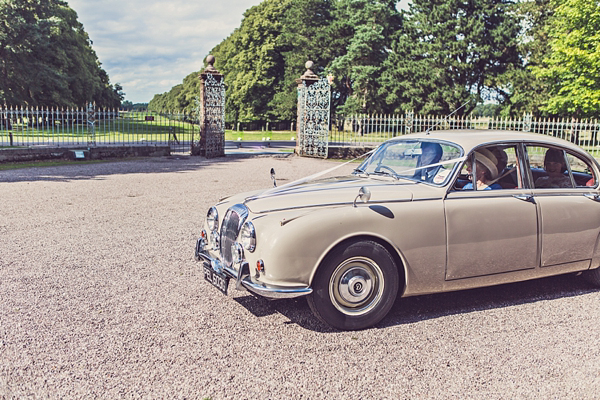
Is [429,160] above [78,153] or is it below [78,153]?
above

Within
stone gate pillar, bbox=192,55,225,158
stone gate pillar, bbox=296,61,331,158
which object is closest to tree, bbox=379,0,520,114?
stone gate pillar, bbox=296,61,331,158

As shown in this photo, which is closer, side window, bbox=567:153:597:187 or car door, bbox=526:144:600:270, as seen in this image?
car door, bbox=526:144:600:270

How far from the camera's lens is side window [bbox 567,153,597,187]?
17.2 feet

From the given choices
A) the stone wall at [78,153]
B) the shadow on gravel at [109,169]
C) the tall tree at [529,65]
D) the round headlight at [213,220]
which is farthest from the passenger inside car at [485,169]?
the tall tree at [529,65]

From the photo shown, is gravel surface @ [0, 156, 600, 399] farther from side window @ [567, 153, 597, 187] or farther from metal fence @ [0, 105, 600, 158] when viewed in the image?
metal fence @ [0, 105, 600, 158]

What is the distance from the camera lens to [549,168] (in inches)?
206

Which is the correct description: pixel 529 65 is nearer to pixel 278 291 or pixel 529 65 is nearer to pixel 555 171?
pixel 555 171

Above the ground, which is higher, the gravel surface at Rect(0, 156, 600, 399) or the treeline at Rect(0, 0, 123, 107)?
the treeline at Rect(0, 0, 123, 107)

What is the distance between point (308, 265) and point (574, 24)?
33.4 metres

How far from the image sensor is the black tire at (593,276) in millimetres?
5328

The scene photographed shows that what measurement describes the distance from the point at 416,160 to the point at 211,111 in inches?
688

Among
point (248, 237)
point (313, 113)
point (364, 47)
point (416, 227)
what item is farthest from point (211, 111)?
point (364, 47)

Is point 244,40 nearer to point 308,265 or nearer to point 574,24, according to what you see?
point 574,24

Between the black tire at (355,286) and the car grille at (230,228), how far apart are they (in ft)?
2.58
